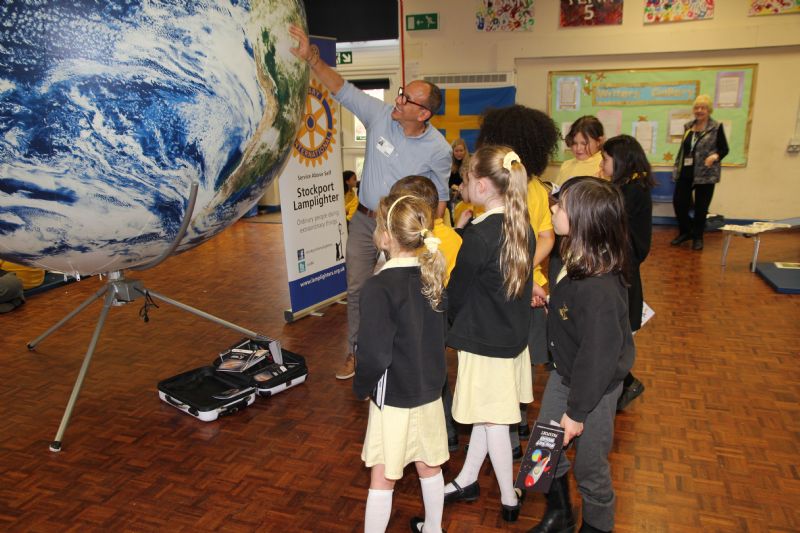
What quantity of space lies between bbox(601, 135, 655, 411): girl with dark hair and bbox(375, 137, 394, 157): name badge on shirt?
111cm

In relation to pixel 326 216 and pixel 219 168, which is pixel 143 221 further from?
pixel 326 216

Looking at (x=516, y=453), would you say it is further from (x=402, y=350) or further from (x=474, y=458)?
(x=402, y=350)

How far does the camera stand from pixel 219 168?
7.42 ft

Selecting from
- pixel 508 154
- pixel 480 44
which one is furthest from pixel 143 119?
pixel 480 44

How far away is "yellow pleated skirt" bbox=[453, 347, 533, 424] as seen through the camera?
2.29 m

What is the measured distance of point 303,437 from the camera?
10.1 ft

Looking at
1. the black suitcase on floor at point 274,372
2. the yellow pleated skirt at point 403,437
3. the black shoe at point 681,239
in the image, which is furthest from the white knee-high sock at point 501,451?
the black shoe at point 681,239

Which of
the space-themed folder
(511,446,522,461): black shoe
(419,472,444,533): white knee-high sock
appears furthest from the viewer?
(511,446,522,461): black shoe

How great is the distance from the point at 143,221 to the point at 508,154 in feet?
4.49

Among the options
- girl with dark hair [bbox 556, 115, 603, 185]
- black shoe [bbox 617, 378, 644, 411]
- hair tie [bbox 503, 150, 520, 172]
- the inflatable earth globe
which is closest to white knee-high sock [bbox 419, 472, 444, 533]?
hair tie [bbox 503, 150, 520, 172]

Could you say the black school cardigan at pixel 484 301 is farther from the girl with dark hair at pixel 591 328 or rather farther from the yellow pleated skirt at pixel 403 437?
the yellow pleated skirt at pixel 403 437

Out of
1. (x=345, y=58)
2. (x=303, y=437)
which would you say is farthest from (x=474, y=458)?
(x=345, y=58)

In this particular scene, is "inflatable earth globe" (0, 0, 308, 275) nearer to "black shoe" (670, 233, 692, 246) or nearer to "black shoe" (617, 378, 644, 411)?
"black shoe" (617, 378, 644, 411)

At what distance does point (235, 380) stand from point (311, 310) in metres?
1.55
